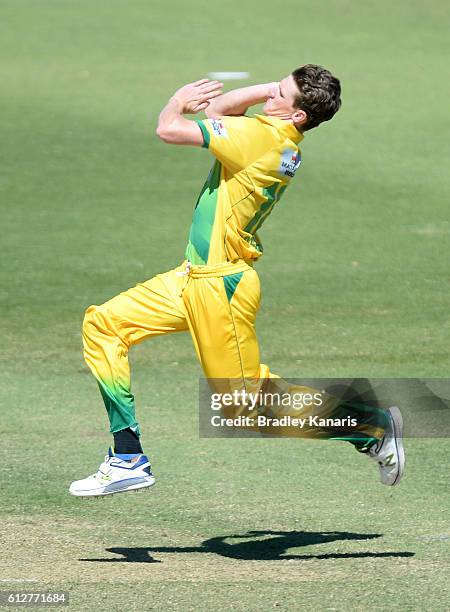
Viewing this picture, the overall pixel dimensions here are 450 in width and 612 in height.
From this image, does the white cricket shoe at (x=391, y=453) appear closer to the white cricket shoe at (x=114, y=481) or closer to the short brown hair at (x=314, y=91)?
the white cricket shoe at (x=114, y=481)

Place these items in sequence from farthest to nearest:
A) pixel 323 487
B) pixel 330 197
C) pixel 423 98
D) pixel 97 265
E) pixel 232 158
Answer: pixel 423 98 → pixel 330 197 → pixel 97 265 → pixel 323 487 → pixel 232 158

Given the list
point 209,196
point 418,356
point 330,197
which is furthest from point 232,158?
point 330,197

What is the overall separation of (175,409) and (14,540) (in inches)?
117

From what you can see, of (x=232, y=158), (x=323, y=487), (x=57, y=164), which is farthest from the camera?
(x=57, y=164)

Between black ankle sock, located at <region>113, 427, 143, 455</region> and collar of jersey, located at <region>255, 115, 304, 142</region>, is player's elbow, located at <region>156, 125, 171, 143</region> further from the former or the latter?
black ankle sock, located at <region>113, 427, 143, 455</region>

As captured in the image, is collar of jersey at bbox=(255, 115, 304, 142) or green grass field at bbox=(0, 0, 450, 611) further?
collar of jersey at bbox=(255, 115, 304, 142)

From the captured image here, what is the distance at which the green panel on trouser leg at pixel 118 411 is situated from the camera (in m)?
7.30

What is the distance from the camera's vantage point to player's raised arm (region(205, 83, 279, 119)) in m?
7.36

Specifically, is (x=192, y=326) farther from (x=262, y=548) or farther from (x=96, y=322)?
(x=262, y=548)

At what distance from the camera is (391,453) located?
24.7 feet

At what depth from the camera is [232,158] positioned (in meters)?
7.18

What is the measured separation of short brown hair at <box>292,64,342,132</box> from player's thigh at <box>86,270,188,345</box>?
1.17 meters

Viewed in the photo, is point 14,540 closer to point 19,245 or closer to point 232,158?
point 232,158

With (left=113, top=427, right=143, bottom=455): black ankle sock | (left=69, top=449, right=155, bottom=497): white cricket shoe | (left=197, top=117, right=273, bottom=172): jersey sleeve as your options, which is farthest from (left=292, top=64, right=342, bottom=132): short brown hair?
(left=69, top=449, right=155, bottom=497): white cricket shoe
